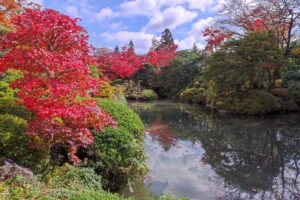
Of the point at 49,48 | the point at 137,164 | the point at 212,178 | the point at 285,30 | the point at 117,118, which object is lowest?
the point at 212,178

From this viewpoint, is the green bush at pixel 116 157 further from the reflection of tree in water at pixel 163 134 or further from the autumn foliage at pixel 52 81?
the reflection of tree in water at pixel 163 134

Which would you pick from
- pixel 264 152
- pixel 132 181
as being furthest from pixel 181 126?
pixel 132 181

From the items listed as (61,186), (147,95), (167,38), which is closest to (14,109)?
(61,186)

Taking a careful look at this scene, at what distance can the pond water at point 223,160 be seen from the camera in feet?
17.9

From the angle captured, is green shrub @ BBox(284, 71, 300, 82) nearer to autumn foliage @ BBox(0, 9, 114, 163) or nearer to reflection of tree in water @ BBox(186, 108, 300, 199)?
reflection of tree in water @ BBox(186, 108, 300, 199)

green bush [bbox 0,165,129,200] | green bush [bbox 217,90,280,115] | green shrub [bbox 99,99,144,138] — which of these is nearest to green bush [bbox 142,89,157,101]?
green bush [bbox 217,90,280,115]

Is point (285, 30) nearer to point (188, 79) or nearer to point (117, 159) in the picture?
point (188, 79)

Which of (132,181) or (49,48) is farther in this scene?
(132,181)

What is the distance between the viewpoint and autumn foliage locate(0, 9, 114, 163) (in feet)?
13.6

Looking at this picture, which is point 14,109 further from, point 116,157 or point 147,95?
point 147,95

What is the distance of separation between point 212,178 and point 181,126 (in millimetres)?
6011

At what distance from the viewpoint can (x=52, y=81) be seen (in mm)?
4359

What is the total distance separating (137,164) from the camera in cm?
522

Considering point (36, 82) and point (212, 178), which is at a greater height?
point (36, 82)
